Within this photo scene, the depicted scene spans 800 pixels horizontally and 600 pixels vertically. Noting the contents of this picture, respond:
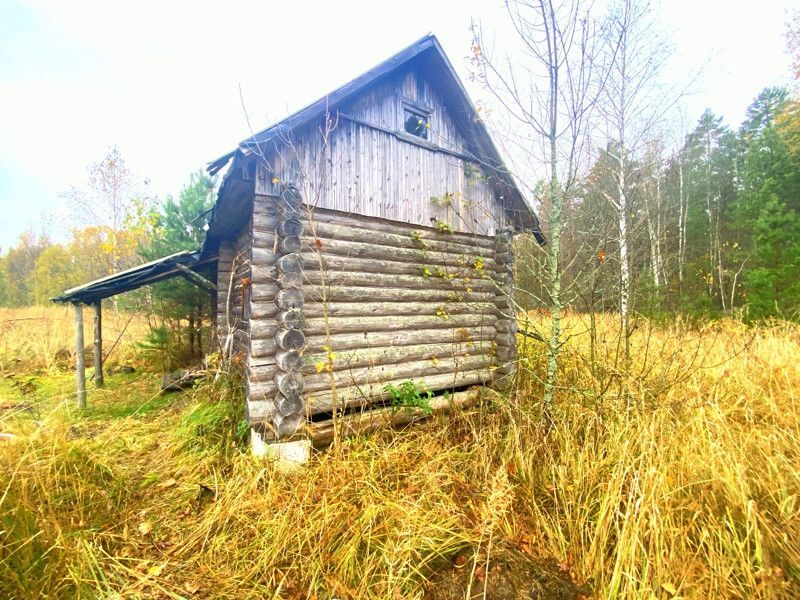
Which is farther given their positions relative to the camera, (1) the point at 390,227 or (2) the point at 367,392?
(1) the point at 390,227

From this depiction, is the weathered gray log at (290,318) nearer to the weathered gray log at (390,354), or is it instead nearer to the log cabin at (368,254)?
the log cabin at (368,254)

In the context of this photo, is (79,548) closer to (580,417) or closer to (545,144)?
(580,417)

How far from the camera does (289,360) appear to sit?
457cm

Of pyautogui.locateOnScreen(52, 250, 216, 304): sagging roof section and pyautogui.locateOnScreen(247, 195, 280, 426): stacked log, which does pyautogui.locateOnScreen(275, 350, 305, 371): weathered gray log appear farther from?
pyautogui.locateOnScreen(52, 250, 216, 304): sagging roof section

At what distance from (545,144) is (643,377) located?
3.43 meters

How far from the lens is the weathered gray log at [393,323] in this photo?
198 inches

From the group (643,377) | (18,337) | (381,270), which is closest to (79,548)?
(381,270)

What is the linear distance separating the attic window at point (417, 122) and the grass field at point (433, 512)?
5449mm

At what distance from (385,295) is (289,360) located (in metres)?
1.98

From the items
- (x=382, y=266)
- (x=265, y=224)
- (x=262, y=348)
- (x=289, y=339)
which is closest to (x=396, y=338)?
(x=382, y=266)

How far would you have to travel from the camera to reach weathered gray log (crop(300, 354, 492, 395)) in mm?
5023

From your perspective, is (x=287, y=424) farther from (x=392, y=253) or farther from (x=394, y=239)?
(x=394, y=239)

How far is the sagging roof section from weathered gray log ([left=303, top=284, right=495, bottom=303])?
13.3 feet

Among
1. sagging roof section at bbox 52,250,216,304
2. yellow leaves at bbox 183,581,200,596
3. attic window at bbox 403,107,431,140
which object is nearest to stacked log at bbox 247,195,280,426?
yellow leaves at bbox 183,581,200,596
